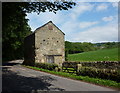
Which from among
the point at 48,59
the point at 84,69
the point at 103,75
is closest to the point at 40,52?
the point at 48,59

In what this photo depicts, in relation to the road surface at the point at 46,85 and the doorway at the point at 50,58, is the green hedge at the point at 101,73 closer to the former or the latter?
the road surface at the point at 46,85

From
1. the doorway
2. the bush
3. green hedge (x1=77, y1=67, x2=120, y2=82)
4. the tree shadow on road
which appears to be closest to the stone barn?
the doorway

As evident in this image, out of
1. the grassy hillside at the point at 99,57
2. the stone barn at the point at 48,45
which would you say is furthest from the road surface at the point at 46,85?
the grassy hillside at the point at 99,57

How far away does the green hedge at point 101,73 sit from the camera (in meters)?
14.2

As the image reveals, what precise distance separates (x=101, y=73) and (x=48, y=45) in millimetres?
18444

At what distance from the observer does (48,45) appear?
1293 inches

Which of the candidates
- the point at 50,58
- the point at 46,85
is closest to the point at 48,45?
the point at 50,58

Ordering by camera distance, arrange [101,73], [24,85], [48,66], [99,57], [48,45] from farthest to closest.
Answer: [99,57]
[48,45]
[48,66]
[101,73]
[24,85]

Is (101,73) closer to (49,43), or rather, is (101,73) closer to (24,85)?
(24,85)

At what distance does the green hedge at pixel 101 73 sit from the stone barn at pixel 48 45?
570 inches

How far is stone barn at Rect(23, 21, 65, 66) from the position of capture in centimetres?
3225

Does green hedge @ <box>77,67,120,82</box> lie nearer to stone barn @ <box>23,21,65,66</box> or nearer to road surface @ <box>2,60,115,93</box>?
road surface @ <box>2,60,115,93</box>

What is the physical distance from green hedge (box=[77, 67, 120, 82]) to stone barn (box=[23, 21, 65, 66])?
14.5m

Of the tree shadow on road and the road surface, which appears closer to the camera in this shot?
the tree shadow on road
